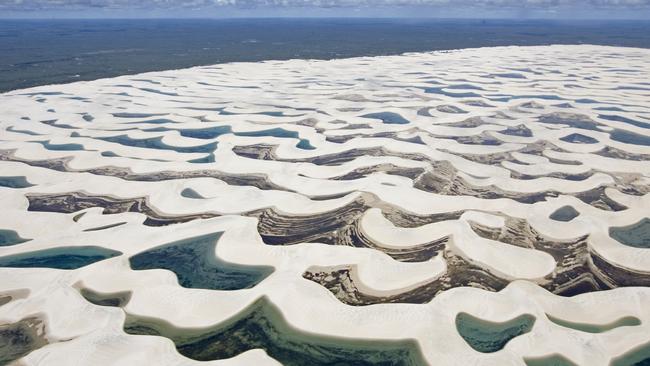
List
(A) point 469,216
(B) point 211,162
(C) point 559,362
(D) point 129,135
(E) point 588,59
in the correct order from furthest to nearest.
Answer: (E) point 588,59, (D) point 129,135, (B) point 211,162, (A) point 469,216, (C) point 559,362

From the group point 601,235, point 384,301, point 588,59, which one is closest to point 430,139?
point 601,235

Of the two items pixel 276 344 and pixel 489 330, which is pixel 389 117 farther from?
pixel 276 344

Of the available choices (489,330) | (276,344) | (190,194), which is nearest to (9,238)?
(190,194)

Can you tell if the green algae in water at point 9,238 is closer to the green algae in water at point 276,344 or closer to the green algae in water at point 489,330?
the green algae in water at point 276,344

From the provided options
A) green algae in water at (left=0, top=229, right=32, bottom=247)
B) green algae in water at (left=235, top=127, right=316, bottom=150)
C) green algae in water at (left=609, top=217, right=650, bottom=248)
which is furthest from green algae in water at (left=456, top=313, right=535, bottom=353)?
green algae in water at (left=235, top=127, right=316, bottom=150)

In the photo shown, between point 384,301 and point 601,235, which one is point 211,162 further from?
point 601,235

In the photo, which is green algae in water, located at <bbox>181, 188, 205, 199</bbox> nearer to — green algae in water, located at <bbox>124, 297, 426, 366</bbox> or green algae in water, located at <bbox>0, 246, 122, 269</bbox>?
green algae in water, located at <bbox>0, 246, 122, 269</bbox>
